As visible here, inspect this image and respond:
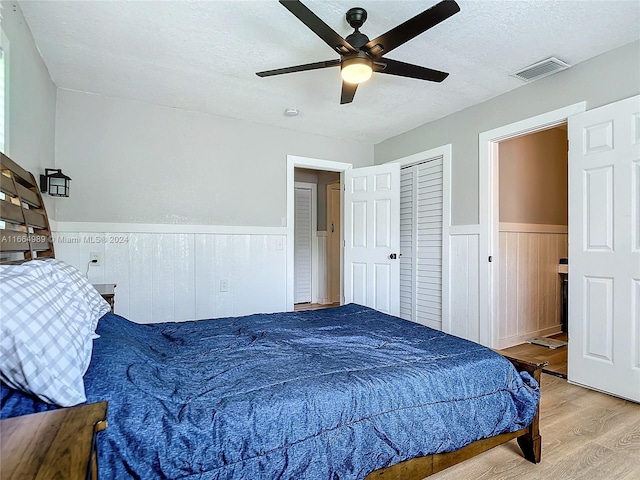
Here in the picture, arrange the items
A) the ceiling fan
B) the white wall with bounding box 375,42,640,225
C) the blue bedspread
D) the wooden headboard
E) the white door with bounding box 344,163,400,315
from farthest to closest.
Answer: the white door with bounding box 344,163,400,315 → the white wall with bounding box 375,42,640,225 → the ceiling fan → the wooden headboard → the blue bedspread

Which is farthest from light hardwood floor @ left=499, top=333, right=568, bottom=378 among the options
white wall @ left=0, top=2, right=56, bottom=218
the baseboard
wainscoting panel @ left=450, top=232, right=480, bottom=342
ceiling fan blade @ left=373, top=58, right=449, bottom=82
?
white wall @ left=0, top=2, right=56, bottom=218

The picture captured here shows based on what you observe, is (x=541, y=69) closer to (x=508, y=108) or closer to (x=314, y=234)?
(x=508, y=108)

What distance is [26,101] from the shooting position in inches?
89.3

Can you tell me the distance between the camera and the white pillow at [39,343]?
839 mm

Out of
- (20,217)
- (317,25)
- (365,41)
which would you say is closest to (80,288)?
(20,217)

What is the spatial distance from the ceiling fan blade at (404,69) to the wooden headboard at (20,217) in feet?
6.61

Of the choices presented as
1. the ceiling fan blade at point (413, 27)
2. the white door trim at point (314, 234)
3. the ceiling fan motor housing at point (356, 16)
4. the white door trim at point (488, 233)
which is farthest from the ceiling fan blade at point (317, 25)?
the white door trim at point (314, 234)

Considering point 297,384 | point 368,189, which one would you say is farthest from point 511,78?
point 297,384

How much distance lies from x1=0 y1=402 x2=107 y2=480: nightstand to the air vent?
337 cm

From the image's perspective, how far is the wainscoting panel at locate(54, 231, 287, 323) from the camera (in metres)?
3.32

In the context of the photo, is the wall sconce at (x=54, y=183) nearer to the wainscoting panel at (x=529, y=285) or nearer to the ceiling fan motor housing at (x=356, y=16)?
the ceiling fan motor housing at (x=356, y=16)

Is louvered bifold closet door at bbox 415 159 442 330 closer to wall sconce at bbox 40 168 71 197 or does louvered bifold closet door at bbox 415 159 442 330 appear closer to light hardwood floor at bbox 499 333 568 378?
light hardwood floor at bbox 499 333 568 378

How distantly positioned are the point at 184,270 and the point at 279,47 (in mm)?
2284

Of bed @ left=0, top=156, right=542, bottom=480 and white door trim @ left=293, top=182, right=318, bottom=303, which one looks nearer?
bed @ left=0, top=156, right=542, bottom=480
